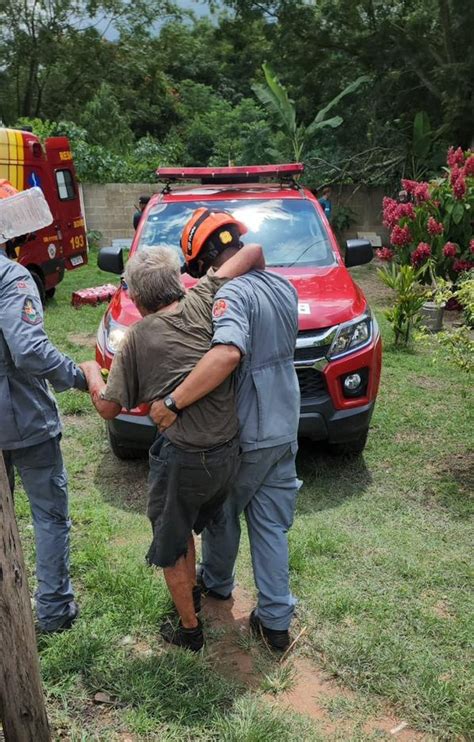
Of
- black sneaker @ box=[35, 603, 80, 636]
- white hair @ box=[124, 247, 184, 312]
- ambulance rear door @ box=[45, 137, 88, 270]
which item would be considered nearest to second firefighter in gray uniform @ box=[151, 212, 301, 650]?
white hair @ box=[124, 247, 184, 312]

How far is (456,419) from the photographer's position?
5.78 meters

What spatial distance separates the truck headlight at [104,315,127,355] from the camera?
4.56 metres

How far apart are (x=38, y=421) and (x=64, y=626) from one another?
0.95 m

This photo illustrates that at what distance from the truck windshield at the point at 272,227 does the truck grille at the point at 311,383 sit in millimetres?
1240

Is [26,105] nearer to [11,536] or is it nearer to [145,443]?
[145,443]

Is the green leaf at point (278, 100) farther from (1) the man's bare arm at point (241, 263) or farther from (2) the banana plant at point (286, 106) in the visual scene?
(1) the man's bare arm at point (241, 263)

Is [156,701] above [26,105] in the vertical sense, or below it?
below

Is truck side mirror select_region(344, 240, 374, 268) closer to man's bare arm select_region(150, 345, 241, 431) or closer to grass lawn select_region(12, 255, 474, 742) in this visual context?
grass lawn select_region(12, 255, 474, 742)

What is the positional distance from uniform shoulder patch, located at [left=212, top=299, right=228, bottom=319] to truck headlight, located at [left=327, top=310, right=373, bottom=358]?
1.86 meters

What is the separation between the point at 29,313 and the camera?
2.73 m

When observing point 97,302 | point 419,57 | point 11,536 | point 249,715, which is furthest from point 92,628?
point 419,57

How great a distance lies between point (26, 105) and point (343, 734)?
91.1 feet

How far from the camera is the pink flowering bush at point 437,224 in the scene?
27.0ft

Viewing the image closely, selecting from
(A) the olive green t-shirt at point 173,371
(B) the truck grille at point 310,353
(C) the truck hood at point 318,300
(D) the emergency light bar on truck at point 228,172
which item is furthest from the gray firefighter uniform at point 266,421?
(D) the emergency light bar on truck at point 228,172
